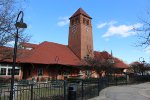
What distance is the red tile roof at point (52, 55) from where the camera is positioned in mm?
45869

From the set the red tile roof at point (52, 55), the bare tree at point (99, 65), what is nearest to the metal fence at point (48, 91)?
the red tile roof at point (52, 55)

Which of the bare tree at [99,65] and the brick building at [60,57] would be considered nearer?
the brick building at [60,57]

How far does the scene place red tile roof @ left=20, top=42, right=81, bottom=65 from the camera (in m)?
45.9

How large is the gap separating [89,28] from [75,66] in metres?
12.4

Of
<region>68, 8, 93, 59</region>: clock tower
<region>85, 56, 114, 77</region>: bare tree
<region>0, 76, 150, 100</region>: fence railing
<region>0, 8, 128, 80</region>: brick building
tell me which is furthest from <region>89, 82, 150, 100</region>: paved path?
<region>68, 8, 93, 59</region>: clock tower

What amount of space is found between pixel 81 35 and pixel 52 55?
10105 millimetres

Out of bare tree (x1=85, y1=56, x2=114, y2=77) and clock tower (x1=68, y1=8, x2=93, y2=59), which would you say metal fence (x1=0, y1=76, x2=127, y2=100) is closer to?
bare tree (x1=85, y1=56, x2=114, y2=77)

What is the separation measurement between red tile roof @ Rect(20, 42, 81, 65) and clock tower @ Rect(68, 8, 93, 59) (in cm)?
173

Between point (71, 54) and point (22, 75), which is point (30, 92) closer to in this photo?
point (22, 75)

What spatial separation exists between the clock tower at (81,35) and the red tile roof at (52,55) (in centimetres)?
173

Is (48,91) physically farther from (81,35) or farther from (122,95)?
(81,35)

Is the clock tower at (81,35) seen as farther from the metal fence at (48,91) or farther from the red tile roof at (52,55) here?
the metal fence at (48,91)

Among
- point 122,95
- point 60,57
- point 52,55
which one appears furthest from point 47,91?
point 60,57

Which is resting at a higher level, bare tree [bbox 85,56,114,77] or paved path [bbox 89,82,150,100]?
bare tree [bbox 85,56,114,77]
